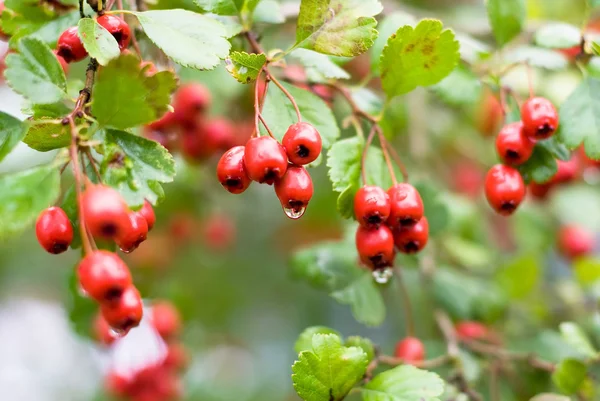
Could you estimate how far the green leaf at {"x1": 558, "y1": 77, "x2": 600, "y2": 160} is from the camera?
4.25ft

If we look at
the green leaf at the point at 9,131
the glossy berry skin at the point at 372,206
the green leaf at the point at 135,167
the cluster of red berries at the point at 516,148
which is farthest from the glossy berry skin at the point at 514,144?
the green leaf at the point at 9,131

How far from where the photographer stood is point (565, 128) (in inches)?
51.5

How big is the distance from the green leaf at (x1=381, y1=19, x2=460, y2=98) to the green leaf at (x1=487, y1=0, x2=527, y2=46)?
15.0 inches

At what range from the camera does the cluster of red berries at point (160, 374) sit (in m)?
2.15

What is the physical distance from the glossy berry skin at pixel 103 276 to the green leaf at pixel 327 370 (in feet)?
1.29

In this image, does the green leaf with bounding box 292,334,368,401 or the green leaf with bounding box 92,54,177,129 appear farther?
the green leaf with bounding box 292,334,368,401

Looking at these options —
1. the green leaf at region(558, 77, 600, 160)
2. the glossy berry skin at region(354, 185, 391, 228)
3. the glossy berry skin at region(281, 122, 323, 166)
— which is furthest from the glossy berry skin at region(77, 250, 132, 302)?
the green leaf at region(558, 77, 600, 160)

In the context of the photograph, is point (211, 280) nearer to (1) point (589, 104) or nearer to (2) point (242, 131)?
(2) point (242, 131)

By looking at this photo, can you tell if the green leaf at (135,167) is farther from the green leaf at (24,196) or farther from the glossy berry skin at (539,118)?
the glossy berry skin at (539,118)

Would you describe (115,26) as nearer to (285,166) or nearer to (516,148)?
(285,166)

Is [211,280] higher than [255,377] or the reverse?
higher

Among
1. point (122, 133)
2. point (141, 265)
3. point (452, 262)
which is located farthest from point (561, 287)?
point (122, 133)

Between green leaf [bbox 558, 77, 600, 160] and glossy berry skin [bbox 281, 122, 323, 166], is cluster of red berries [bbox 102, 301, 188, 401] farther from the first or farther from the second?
green leaf [bbox 558, 77, 600, 160]

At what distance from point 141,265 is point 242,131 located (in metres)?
0.94
